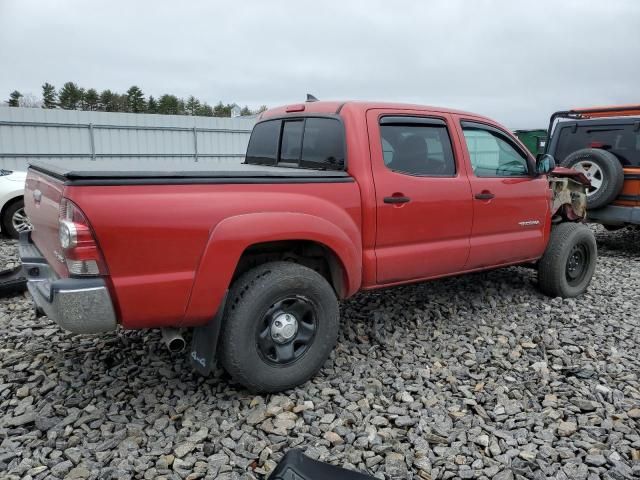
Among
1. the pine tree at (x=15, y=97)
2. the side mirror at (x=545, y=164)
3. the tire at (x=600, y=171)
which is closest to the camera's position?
the side mirror at (x=545, y=164)

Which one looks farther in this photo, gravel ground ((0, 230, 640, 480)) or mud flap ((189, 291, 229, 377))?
mud flap ((189, 291, 229, 377))

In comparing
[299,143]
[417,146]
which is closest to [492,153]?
[417,146]

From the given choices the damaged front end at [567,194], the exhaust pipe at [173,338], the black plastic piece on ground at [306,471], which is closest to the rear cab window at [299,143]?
the exhaust pipe at [173,338]

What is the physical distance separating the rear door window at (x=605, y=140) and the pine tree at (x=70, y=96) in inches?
2117

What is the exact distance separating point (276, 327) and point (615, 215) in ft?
19.3

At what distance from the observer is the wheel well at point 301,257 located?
10.4ft

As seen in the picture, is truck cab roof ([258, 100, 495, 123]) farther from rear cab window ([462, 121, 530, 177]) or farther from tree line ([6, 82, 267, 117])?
tree line ([6, 82, 267, 117])

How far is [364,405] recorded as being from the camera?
3098 mm

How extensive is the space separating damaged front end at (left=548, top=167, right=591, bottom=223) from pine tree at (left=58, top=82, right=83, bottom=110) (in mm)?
55451

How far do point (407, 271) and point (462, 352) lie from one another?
757 millimetres

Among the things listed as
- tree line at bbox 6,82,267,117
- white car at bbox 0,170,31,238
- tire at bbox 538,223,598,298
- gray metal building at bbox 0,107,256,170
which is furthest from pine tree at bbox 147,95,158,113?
tire at bbox 538,223,598,298

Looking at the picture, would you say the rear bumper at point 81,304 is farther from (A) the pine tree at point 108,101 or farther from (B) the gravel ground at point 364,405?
(A) the pine tree at point 108,101

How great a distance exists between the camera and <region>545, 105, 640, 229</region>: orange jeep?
6.86 meters

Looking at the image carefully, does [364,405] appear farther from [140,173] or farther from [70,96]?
[70,96]
